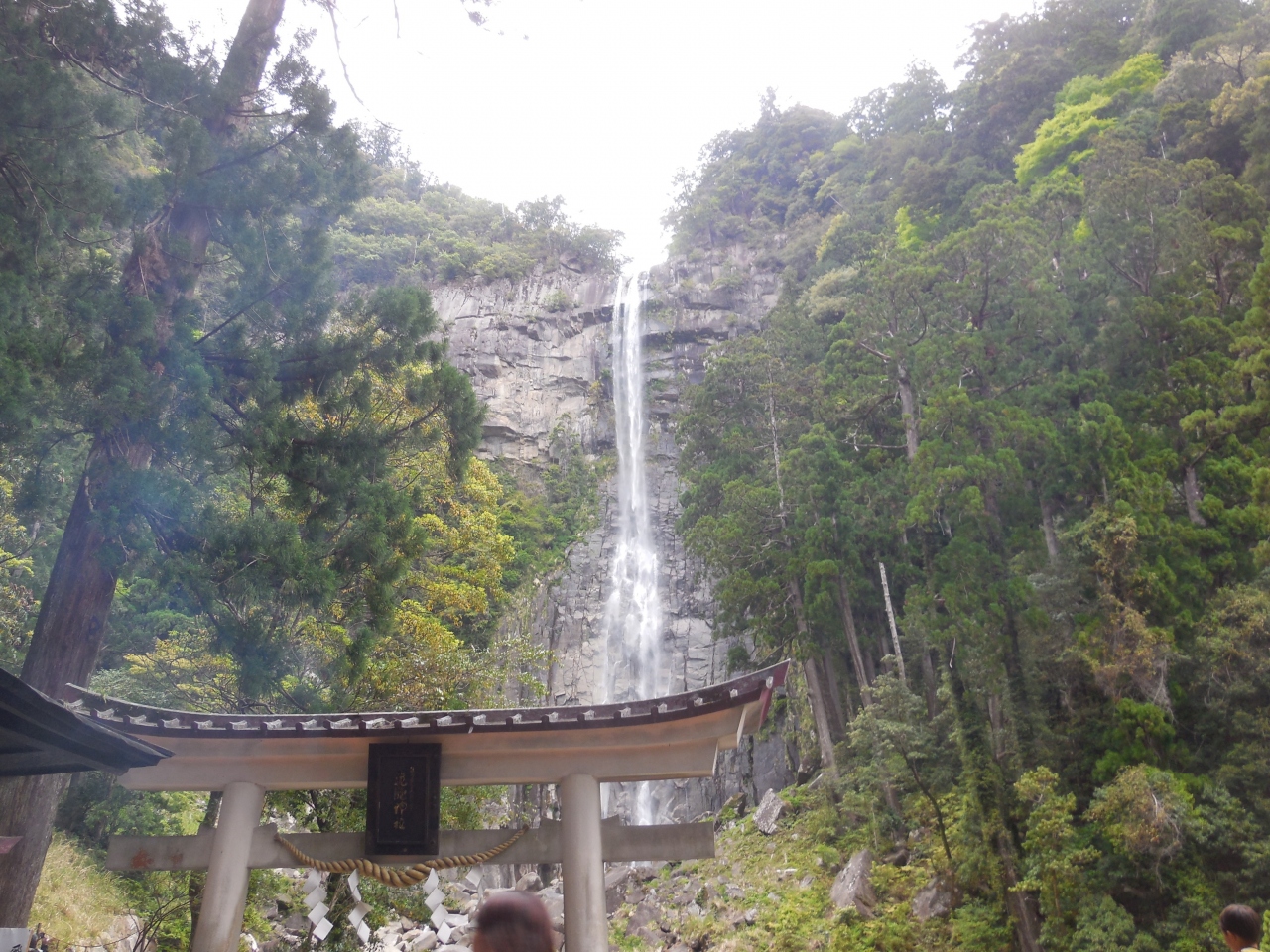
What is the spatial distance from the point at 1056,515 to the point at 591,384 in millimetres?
17216

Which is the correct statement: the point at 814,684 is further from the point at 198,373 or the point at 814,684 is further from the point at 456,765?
the point at 198,373

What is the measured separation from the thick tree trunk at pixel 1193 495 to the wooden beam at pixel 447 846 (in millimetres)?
7248

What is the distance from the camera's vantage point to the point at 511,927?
1.84 meters

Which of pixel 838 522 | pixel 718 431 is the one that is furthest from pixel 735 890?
pixel 718 431

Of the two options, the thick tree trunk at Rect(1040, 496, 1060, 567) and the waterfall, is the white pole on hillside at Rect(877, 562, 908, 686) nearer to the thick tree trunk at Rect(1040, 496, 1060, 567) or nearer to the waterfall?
the thick tree trunk at Rect(1040, 496, 1060, 567)

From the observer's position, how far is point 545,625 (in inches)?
825

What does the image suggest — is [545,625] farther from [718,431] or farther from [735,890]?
[735,890]

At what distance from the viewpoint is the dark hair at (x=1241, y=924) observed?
2.59 meters

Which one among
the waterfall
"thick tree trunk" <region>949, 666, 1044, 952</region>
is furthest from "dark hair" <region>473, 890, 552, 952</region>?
the waterfall

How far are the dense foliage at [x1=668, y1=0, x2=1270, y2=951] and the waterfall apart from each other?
675 cm

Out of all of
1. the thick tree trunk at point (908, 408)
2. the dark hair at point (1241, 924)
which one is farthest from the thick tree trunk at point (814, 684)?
the dark hair at point (1241, 924)

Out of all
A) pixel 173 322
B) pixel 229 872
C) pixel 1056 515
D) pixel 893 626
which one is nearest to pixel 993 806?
pixel 893 626

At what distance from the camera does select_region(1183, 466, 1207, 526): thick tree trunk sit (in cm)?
909

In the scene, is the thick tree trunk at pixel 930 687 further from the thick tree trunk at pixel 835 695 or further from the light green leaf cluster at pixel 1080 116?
the light green leaf cluster at pixel 1080 116
